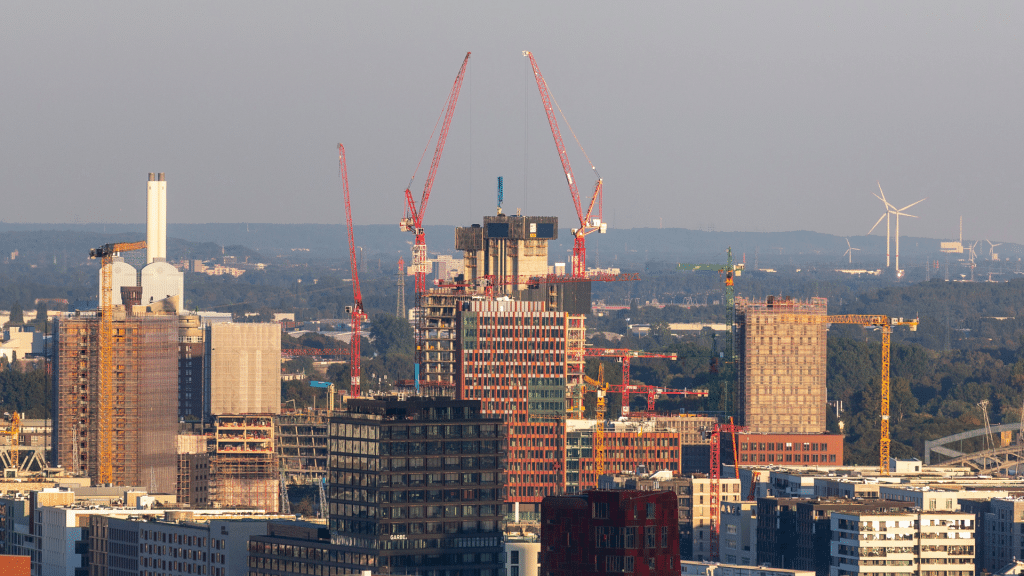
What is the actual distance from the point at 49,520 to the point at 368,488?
33.1m

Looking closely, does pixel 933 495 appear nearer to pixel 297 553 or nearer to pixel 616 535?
pixel 297 553

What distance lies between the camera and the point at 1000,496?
184625 mm

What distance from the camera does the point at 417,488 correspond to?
144250 millimetres

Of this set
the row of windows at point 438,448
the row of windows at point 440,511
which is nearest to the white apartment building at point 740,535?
the row of windows at point 438,448

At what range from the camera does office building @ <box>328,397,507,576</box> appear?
142 meters

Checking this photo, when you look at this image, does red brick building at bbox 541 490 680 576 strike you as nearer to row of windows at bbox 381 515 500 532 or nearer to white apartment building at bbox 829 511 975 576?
row of windows at bbox 381 515 500 532

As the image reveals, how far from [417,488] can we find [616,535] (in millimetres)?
A: 20545

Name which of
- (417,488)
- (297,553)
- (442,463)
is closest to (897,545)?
(442,463)

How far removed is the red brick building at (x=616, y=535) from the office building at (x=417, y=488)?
14618 mm

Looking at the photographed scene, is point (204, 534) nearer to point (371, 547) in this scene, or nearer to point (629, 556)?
point (371, 547)

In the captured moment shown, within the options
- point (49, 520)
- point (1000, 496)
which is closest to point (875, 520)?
point (1000, 496)

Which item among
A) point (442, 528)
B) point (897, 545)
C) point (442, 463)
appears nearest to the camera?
point (442, 528)

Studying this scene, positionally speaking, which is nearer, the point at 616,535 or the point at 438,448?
the point at 616,535

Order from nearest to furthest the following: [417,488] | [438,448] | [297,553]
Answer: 1. [297,553]
2. [417,488]
3. [438,448]
